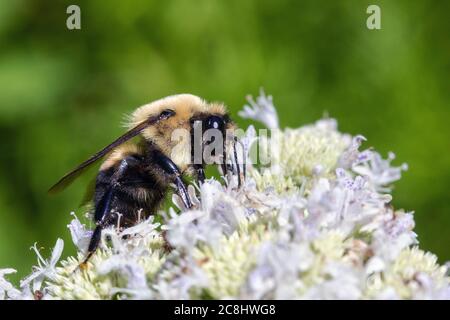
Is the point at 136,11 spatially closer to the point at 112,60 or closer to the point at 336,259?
the point at 112,60

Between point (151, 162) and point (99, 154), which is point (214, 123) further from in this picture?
point (99, 154)

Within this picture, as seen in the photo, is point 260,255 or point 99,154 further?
point 99,154

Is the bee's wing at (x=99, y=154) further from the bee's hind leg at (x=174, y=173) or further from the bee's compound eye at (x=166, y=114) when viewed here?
the bee's hind leg at (x=174, y=173)

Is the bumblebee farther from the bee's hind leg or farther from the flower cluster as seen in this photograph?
the flower cluster

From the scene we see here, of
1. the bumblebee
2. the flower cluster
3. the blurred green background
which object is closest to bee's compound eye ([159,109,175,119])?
the bumblebee

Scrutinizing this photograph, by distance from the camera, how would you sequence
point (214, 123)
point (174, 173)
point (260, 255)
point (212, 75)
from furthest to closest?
point (212, 75)
point (214, 123)
point (174, 173)
point (260, 255)

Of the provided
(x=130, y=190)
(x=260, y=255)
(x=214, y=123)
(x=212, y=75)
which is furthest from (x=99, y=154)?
(x=212, y=75)
